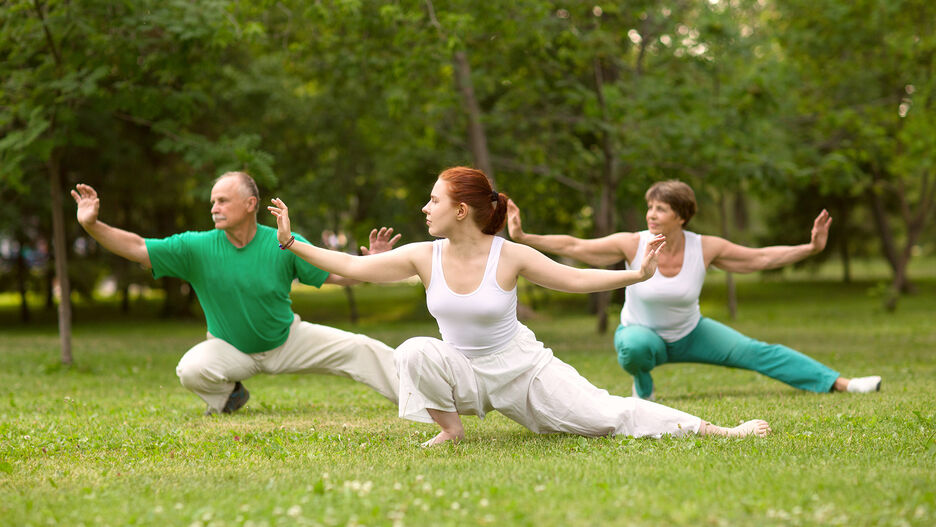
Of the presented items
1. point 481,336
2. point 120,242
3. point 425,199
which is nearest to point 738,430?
point 481,336

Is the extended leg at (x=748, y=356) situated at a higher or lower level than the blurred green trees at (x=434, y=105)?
lower

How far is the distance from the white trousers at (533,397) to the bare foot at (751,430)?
0.23 m

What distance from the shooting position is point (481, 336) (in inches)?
235

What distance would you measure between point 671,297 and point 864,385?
190 cm

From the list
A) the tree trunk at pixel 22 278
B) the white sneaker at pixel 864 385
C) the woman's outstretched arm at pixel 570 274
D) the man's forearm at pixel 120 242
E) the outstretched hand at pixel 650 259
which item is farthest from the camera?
the tree trunk at pixel 22 278

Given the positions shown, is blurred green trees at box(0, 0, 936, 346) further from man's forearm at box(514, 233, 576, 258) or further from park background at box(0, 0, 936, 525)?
man's forearm at box(514, 233, 576, 258)

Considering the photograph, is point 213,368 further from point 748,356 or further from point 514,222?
point 748,356

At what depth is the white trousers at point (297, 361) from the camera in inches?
299

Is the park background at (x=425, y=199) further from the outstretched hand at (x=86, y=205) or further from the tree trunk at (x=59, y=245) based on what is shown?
the outstretched hand at (x=86, y=205)

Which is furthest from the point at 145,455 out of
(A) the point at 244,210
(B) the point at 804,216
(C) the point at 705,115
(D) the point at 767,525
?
(B) the point at 804,216

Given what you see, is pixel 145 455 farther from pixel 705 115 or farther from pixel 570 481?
pixel 705 115

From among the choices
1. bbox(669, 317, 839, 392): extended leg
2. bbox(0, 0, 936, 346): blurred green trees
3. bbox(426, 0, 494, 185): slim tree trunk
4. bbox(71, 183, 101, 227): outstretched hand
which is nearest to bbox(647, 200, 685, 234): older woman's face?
bbox(669, 317, 839, 392): extended leg

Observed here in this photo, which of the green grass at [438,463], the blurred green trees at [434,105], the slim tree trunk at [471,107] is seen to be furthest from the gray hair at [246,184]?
the slim tree trunk at [471,107]

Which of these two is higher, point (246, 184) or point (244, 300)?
point (246, 184)
